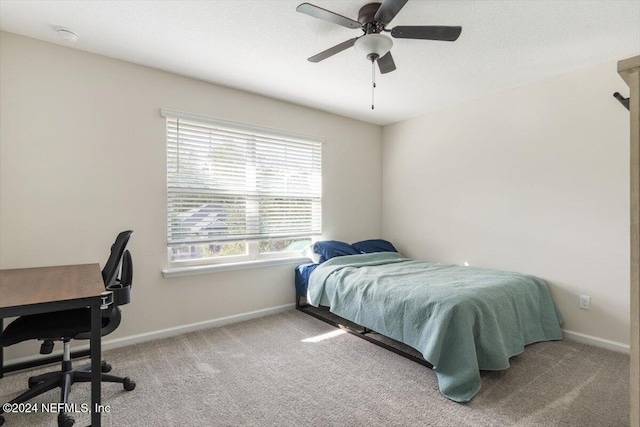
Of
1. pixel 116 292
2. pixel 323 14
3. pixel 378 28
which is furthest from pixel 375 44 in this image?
pixel 116 292

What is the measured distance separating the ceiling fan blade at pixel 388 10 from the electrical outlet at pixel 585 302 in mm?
2820

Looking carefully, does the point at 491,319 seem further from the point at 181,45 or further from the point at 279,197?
the point at 181,45

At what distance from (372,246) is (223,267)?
186 centimetres

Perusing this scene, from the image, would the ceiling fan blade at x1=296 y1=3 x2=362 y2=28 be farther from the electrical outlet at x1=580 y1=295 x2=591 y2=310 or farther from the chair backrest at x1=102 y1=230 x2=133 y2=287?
the electrical outlet at x1=580 y1=295 x2=591 y2=310

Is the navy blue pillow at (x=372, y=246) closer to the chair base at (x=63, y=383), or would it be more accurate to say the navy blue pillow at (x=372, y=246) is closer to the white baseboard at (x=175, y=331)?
the white baseboard at (x=175, y=331)

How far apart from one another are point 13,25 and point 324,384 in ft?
10.7

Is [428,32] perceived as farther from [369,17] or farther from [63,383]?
[63,383]

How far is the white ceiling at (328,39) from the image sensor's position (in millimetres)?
2061

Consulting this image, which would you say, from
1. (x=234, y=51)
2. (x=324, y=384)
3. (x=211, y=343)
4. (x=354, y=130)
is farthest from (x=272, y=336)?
(x=354, y=130)

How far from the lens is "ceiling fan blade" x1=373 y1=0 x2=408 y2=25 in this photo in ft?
5.62

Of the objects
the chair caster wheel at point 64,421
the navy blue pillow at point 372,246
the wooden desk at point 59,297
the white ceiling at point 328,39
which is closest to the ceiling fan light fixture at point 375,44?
the white ceiling at point 328,39

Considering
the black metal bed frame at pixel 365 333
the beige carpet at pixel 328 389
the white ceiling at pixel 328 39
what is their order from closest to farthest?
the beige carpet at pixel 328 389 < the white ceiling at pixel 328 39 < the black metal bed frame at pixel 365 333

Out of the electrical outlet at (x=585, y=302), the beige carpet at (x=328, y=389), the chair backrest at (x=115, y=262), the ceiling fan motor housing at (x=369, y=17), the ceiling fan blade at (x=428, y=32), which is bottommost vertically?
the beige carpet at (x=328, y=389)

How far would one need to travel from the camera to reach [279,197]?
12.1 ft
